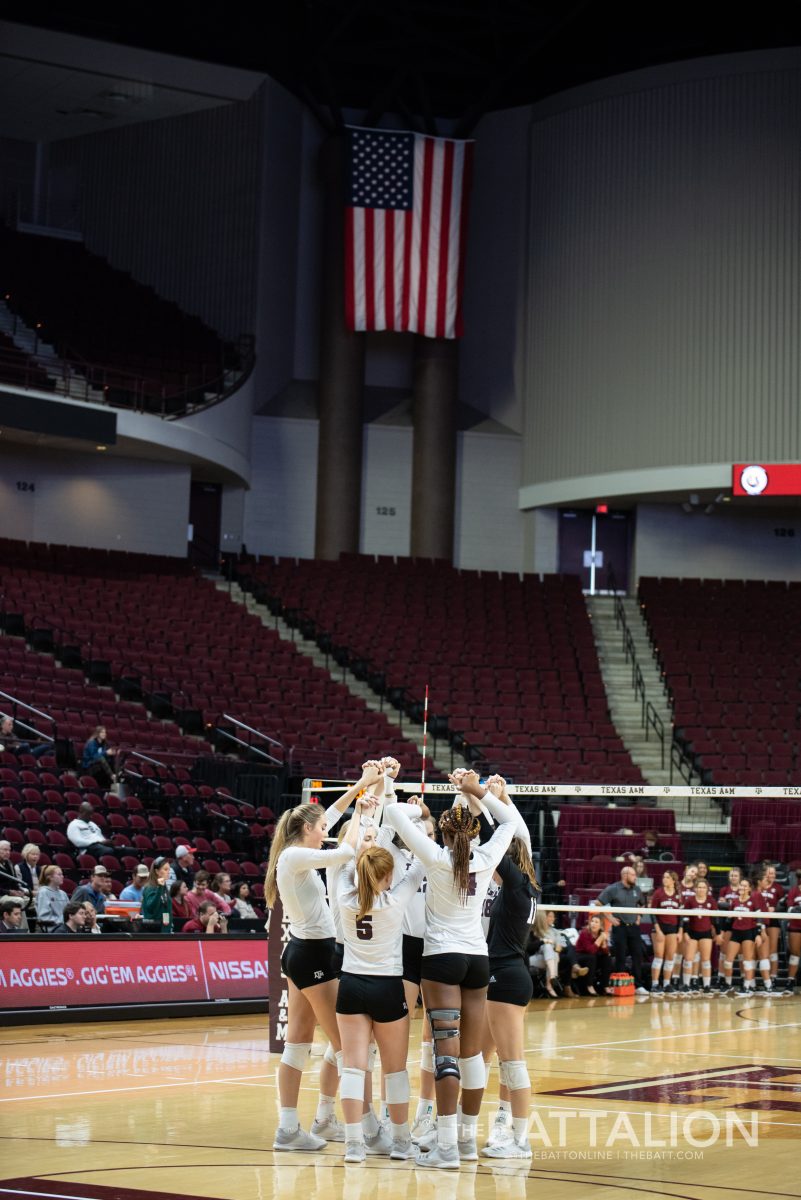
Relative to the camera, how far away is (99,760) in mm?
20922

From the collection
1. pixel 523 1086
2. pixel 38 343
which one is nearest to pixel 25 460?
pixel 38 343

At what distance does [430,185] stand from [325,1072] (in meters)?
Result: 27.5

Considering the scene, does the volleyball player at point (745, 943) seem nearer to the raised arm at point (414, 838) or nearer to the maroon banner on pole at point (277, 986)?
the maroon banner on pole at point (277, 986)

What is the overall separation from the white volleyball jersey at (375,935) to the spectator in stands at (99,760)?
13.3 m

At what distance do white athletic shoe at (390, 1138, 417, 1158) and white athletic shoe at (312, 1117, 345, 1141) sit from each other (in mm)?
612

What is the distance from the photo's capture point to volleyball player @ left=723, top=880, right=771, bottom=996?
20.8 m

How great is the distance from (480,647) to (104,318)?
10419mm

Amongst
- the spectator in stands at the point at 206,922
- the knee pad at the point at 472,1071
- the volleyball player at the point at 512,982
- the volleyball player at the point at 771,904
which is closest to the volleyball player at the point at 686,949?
the volleyball player at the point at 771,904

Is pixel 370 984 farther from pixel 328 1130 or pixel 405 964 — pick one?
pixel 328 1130

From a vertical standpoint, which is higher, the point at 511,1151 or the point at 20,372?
the point at 20,372

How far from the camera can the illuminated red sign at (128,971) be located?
14.6 m

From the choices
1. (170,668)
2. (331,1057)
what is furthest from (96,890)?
(170,668)

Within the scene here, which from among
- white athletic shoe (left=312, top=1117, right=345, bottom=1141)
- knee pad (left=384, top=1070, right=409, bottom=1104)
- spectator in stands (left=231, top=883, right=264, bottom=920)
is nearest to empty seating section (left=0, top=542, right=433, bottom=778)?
spectator in stands (left=231, top=883, right=264, bottom=920)

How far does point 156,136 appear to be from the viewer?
34.9 meters
